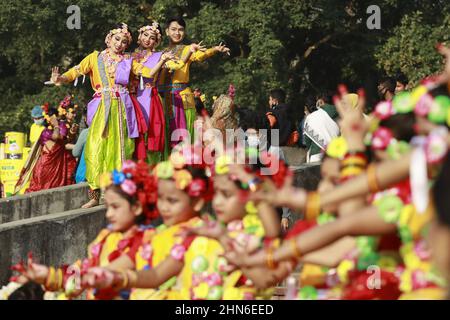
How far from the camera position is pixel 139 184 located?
7219 millimetres

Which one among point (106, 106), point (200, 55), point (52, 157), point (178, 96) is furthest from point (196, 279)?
point (52, 157)

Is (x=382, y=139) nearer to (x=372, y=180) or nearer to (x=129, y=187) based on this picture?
(x=372, y=180)

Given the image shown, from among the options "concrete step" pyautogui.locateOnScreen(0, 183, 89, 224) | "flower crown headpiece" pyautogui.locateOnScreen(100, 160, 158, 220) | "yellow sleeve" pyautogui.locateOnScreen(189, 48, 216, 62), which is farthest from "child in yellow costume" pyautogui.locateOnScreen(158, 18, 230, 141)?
"flower crown headpiece" pyautogui.locateOnScreen(100, 160, 158, 220)

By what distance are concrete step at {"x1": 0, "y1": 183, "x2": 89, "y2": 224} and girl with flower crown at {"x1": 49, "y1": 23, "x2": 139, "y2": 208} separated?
164 centimetres

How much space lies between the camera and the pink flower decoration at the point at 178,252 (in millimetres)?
6694

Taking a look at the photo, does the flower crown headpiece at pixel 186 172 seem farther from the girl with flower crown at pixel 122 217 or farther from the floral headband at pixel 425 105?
the floral headband at pixel 425 105

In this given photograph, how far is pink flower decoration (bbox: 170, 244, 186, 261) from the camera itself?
22.0 feet

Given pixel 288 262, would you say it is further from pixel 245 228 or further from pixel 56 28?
pixel 56 28

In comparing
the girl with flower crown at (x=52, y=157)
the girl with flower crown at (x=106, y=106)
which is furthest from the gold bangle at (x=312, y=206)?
the girl with flower crown at (x=52, y=157)

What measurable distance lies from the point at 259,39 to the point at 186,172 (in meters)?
14.6

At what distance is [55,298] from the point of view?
23.2 feet

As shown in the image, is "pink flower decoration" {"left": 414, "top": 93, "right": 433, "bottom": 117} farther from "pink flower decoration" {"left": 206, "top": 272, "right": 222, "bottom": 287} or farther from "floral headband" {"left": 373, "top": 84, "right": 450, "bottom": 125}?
"pink flower decoration" {"left": 206, "top": 272, "right": 222, "bottom": 287}

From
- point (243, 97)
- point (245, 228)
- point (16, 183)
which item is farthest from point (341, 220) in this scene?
point (243, 97)

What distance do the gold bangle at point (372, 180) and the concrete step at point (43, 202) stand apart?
Answer: 8.45 m
